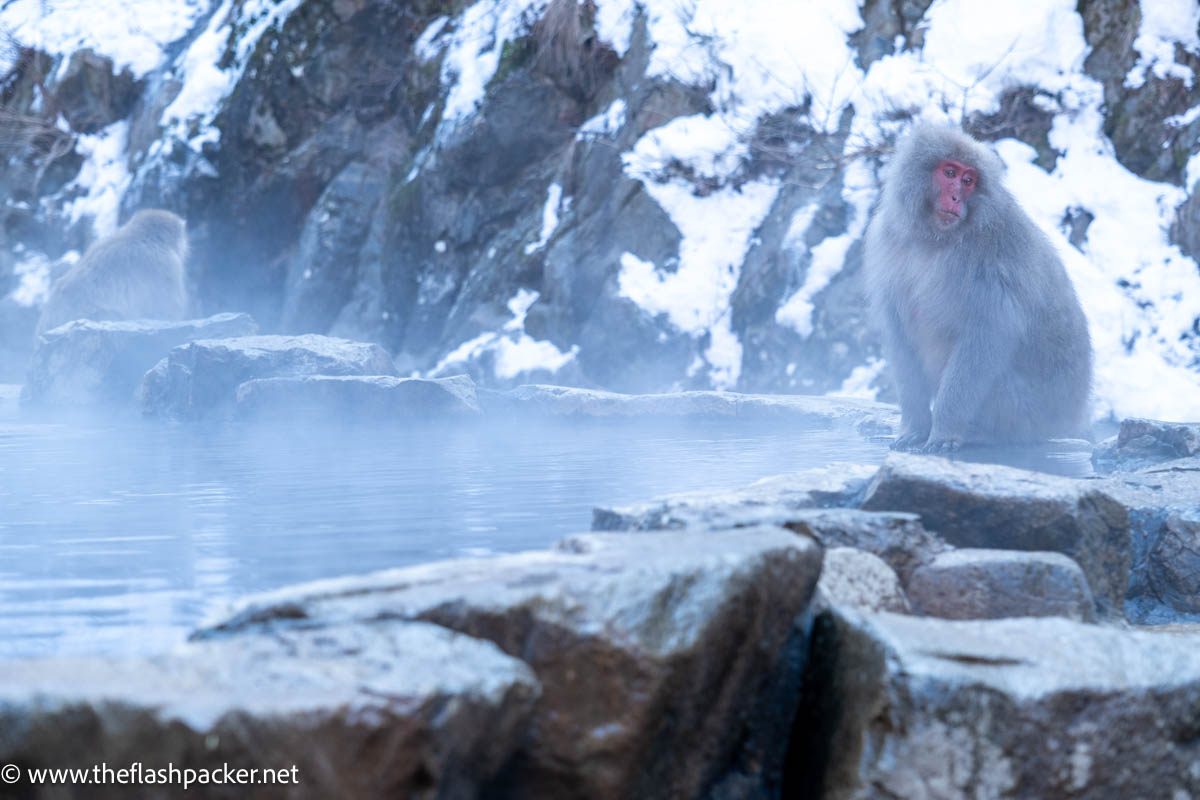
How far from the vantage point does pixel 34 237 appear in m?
11.6

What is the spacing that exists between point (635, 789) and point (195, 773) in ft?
1.70

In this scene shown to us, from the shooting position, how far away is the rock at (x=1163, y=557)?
253 cm

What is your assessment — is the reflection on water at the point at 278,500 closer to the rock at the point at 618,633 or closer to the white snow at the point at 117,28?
the rock at the point at 618,633

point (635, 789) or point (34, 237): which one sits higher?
point (34, 237)

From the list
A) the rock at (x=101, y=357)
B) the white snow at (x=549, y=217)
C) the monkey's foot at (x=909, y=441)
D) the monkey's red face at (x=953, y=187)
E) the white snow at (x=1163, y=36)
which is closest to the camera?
the monkey's red face at (x=953, y=187)

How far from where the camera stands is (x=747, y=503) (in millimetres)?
2199

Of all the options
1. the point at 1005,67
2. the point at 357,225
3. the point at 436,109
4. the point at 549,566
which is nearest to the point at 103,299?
the point at 357,225

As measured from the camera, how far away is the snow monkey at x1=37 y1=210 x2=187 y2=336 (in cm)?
873

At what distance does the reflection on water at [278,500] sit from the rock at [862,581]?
79 cm

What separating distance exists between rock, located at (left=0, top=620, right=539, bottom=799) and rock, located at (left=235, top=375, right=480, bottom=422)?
4.86 metres

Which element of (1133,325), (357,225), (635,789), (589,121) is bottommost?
(635,789)

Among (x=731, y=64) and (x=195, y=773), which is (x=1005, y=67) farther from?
(x=195, y=773)

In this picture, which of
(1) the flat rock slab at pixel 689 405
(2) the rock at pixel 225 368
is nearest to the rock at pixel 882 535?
(1) the flat rock slab at pixel 689 405

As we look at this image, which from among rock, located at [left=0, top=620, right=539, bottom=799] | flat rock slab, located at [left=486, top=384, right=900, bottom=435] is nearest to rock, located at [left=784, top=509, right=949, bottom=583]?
rock, located at [left=0, top=620, right=539, bottom=799]
